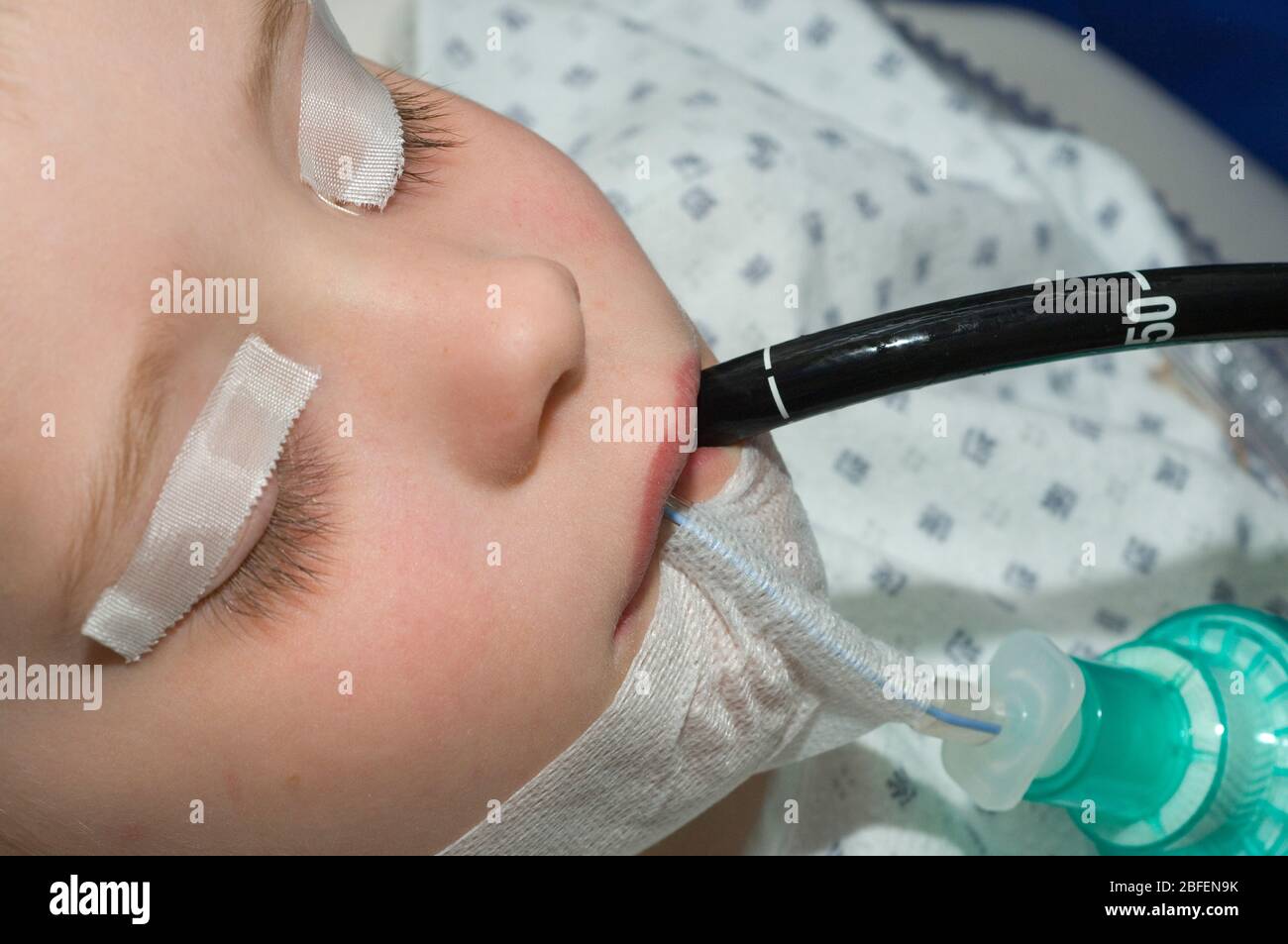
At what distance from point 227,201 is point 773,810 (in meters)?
0.54

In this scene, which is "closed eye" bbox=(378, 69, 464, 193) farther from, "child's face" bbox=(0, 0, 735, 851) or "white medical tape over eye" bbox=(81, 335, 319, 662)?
"white medical tape over eye" bbox=(81, 335, 319, 662)

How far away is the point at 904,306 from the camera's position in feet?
3.36

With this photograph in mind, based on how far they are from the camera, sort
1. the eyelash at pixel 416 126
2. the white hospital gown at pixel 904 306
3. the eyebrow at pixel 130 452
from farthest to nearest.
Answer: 1. the white hospital gown at pixel 904 306
2. the eyelash at pixel 416 126
3. the eyebrow at pixel 130 452

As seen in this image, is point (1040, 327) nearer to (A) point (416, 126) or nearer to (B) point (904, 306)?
(A) point (416, 126)

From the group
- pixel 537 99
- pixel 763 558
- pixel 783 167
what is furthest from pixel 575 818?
pixel 537 99

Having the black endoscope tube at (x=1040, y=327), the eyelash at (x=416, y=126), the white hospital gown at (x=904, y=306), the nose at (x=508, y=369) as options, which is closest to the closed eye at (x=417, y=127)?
the eyelash at (x=416, y=126)

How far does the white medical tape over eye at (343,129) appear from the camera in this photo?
542mm

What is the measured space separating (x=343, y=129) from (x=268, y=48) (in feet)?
0.16

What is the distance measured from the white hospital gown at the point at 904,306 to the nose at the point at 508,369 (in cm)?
40

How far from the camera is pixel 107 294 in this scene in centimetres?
47

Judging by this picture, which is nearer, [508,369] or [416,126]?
[508,369]

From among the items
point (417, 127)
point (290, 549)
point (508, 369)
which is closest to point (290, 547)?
point (290, 549)

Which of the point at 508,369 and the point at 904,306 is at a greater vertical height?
the point at 904,306

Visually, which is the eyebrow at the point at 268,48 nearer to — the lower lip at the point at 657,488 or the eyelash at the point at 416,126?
the eyelash at the point at 416,126
